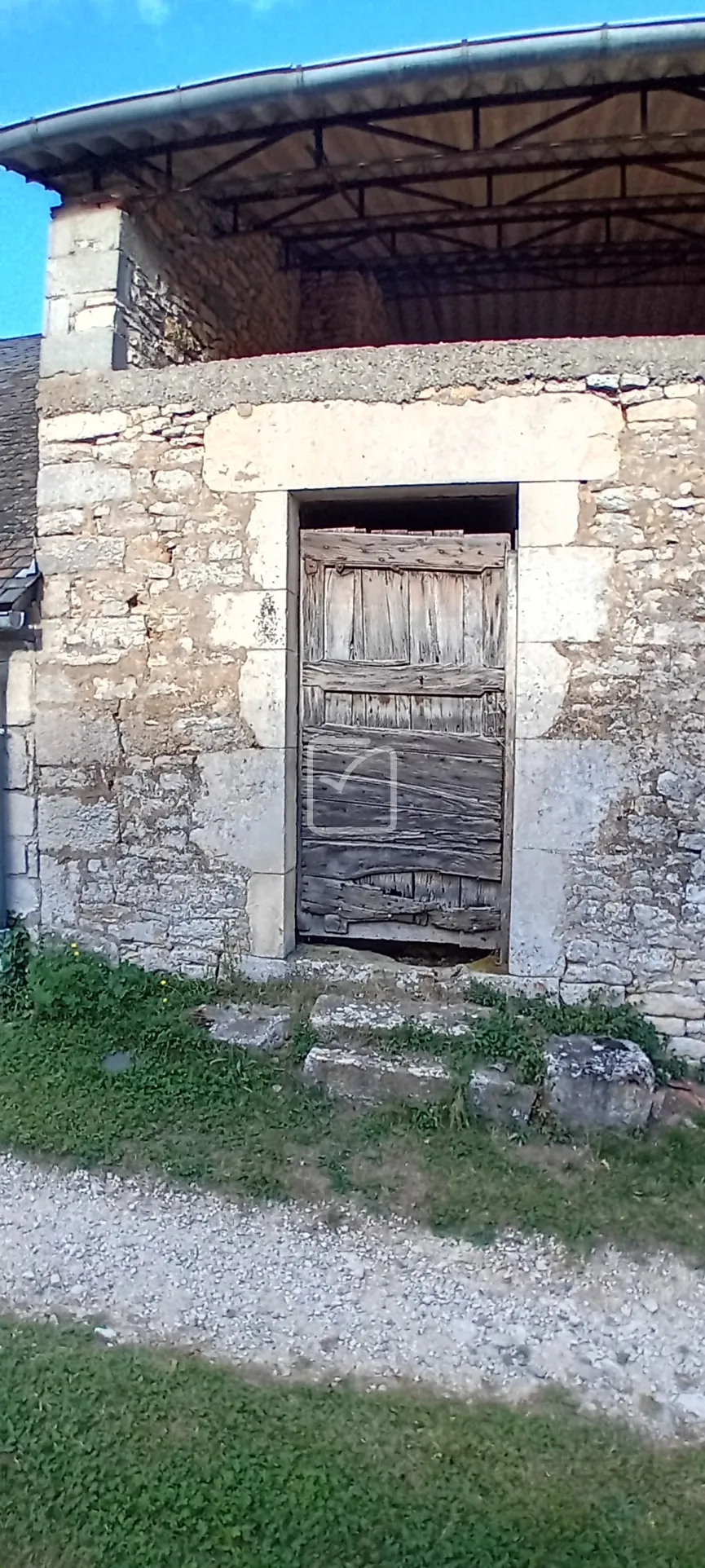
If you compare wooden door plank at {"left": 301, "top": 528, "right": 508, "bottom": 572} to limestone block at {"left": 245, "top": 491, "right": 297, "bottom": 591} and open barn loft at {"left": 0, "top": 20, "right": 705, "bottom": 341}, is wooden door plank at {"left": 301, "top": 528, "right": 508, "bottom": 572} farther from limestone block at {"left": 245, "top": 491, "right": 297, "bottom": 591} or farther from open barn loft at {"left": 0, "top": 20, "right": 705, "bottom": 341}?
open barn loft at {"left": 0, "top": 20, "right": 705, "bottom": 341}

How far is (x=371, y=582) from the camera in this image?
17.1 ft

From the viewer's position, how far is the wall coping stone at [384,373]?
4539 mm

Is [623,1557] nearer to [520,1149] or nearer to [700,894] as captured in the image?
[520,1149]

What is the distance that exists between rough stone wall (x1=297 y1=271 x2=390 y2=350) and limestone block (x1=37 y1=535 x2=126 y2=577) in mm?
3701

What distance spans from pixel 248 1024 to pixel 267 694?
164cm

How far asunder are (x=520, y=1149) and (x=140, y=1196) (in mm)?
1539

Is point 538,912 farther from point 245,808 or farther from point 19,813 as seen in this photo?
point 19,813

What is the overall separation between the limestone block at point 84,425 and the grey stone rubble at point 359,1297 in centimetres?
368

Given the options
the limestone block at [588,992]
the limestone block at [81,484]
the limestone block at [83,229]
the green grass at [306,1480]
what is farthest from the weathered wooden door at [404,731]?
the green grass at [306,1480]

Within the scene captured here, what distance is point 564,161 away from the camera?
5.84 m

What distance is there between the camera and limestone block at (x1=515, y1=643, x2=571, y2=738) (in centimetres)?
466

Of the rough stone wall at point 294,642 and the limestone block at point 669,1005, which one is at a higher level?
the rough stone wall at point 294,642

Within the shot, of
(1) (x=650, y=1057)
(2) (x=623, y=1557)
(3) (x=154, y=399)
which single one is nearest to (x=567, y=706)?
(1) (x=650, y=1057)

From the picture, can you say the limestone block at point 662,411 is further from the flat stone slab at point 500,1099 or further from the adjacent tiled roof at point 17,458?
the adjacent tiled roof at point 17,458
